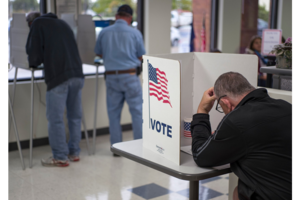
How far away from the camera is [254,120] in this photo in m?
1.53

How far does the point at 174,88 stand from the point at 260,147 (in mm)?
455

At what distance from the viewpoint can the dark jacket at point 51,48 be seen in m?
3.34

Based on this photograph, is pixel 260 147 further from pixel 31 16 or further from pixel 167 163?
pixel 31 16

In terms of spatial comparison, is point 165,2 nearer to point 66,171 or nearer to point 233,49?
point 233,49

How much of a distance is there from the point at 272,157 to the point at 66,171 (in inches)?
92.0

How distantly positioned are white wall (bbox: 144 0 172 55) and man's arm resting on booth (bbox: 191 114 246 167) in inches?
128

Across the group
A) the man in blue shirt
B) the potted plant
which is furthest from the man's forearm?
the man in blue shirt

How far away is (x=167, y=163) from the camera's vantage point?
172cm

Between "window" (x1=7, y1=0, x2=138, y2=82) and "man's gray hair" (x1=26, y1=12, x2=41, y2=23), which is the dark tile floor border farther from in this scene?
"man's gray hair" (x1=26, y1=12, x2=41, y2=23)

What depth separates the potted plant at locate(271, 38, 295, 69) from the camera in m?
2.51

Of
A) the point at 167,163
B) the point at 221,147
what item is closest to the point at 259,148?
the point at 221,147
